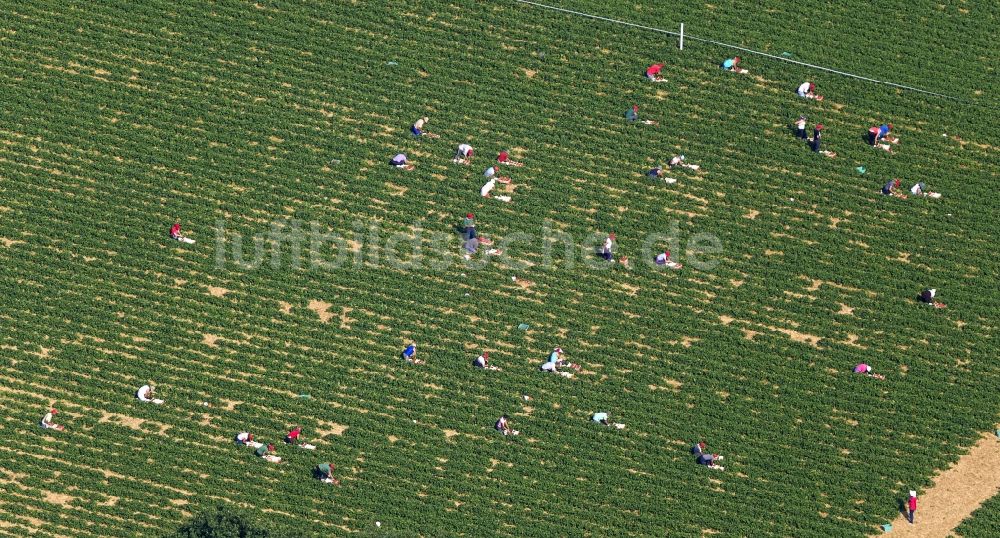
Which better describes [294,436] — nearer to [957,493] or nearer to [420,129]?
[420,129]

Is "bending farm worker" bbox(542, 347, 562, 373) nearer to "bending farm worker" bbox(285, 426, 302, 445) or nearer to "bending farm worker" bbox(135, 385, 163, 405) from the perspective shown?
"bending farm worker" bbox(285, 426, 302, 445)

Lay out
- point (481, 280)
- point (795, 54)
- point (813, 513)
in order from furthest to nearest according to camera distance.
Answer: point (795, 54)
point (481, 280)
point (813, 513)

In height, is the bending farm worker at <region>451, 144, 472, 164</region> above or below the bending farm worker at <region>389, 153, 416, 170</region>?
above

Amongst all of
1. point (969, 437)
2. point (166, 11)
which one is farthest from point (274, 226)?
point (969, 437)

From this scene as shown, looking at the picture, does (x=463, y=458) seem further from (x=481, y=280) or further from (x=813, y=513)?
(x=813, y=513)

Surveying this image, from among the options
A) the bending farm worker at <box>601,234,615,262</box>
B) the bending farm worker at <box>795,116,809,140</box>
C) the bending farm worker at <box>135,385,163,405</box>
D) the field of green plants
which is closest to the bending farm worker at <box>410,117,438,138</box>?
the field of green plants

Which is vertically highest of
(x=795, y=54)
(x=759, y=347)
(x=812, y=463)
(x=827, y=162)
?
(x=795, y=54)
